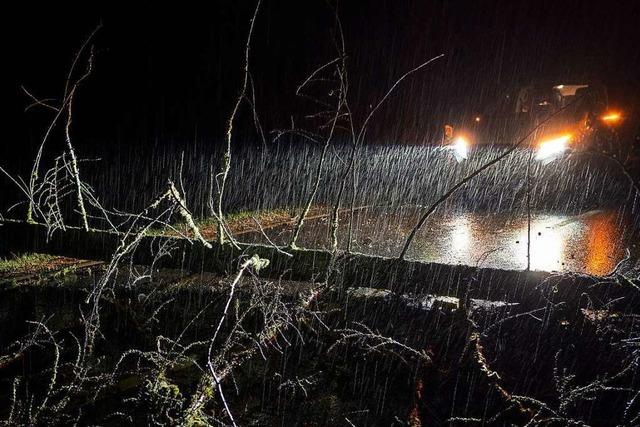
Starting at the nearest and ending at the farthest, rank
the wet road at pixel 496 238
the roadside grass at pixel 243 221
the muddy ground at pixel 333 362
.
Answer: the muddy ground at pixel 333 362
the wet road at pixel 496 238
the roadside grass at pixel 243 221

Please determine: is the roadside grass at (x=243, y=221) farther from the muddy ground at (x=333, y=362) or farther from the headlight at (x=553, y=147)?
the headlight at (x=553, y=147)

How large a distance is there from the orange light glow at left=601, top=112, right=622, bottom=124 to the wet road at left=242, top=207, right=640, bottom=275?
235cm

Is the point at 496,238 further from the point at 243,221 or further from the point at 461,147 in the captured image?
the point at 243,221

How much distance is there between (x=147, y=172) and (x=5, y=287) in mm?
9574

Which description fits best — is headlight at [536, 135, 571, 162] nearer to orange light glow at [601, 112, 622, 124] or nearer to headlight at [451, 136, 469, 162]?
orange light glow at [601, 112, 622, 124]

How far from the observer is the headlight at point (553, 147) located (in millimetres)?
8531

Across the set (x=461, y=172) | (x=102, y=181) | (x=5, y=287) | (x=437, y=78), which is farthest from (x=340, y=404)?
(x=437, y=78)

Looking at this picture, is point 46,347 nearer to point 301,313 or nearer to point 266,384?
point 266,384

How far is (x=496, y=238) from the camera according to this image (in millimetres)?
6684

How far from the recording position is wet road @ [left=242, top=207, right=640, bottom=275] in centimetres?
548

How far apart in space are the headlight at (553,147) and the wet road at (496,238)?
1.38m

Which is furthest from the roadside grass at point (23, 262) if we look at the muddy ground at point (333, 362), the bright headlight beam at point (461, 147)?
the bright headlight beam at point (461, 147)

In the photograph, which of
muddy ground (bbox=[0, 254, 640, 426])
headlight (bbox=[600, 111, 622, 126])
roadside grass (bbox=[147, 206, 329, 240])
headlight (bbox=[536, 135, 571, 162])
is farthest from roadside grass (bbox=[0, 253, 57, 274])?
headlight (bbox=[600, 111, 622, 126])

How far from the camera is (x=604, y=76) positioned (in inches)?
463
